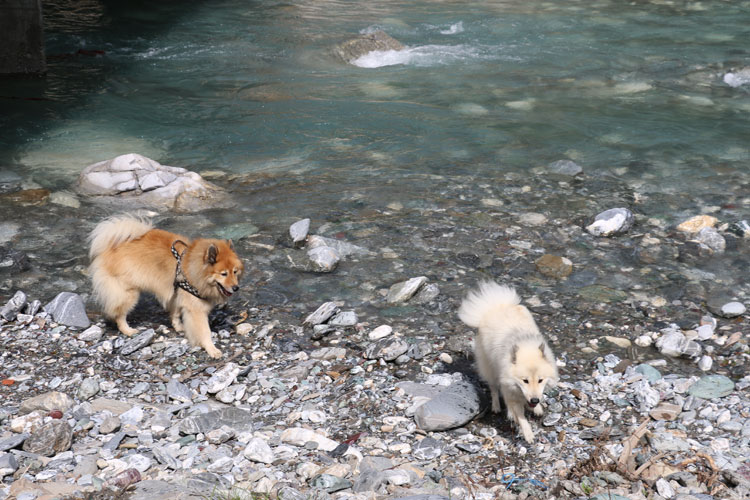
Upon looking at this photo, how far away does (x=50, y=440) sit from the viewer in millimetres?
4125

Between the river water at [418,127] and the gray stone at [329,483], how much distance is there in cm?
231

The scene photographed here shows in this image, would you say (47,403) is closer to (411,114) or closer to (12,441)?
(12,441)

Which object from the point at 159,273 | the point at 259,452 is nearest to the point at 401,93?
the point at 159,273

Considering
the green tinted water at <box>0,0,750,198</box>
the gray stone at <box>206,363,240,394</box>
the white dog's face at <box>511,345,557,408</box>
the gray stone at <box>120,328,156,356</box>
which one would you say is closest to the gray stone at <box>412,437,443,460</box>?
the white dog's face at <box>511,345,557,408</box>

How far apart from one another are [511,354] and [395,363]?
4.04 feet

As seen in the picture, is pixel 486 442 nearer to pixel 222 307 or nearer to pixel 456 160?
pixel 222 307

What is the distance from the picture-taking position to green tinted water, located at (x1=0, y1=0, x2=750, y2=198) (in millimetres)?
9383

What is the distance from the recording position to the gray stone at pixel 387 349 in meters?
5.20

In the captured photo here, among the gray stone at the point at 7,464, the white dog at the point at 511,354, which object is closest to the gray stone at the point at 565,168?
the white dog at the point at 511,354

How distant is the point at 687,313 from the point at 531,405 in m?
2.32

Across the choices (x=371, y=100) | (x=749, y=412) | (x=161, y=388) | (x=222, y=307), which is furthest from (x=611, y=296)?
(x=371, y=100)

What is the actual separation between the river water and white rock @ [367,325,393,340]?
2.01 feet

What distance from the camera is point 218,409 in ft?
15.3

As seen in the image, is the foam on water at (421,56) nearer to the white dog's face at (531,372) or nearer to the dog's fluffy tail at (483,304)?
the dog's fluffy tail at (483,304)
